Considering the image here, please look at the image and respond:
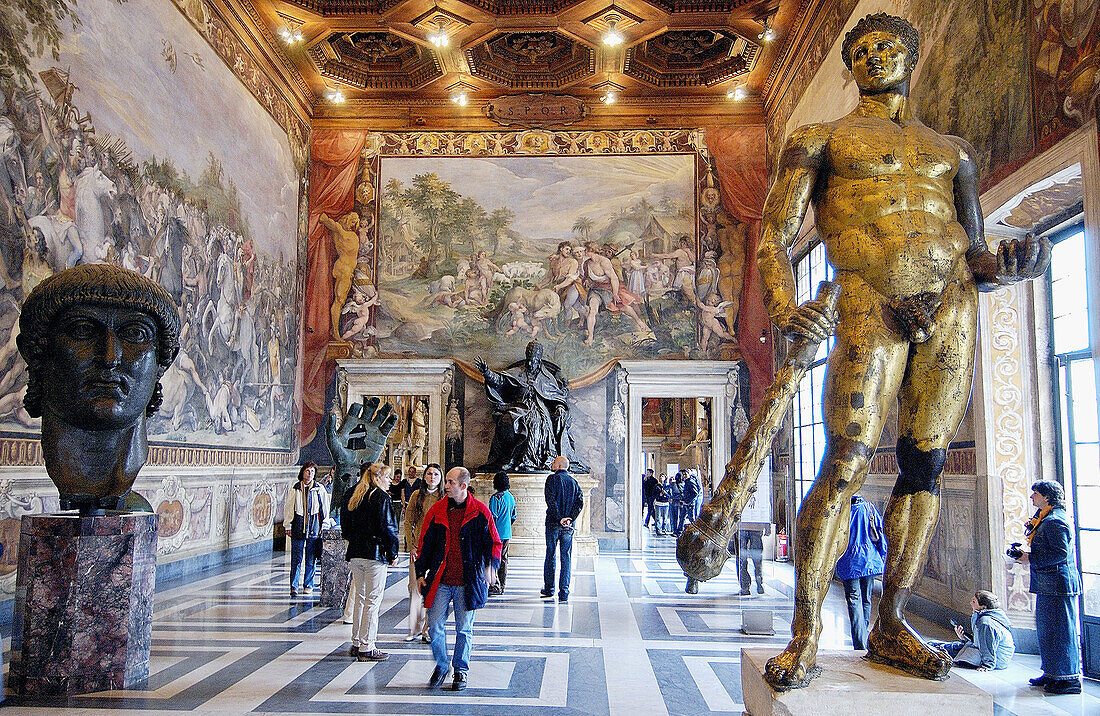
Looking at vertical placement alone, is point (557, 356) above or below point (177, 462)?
above

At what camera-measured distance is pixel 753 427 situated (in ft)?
10.4

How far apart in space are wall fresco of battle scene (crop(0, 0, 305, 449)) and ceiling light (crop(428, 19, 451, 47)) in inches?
134

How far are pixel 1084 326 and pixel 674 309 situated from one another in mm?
10106

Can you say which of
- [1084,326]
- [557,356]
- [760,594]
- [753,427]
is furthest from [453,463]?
[753,427]

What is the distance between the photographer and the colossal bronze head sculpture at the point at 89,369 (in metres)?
5.28

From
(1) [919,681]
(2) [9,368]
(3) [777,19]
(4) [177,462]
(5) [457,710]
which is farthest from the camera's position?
(3) [777,19]

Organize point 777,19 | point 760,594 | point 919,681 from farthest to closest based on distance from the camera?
1. point 777,19
2. point 760,594
3. point 919,681

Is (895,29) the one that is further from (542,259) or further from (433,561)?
(542,259)

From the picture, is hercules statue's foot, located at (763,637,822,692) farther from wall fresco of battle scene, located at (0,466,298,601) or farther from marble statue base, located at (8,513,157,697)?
wall fresco of battle scene, located at (0,466,298,601)

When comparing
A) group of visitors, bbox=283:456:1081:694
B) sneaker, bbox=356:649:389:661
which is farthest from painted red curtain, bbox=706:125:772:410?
sneaker, bbox=356:649:389:661

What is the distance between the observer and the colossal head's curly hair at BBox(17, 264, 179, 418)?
5.26 m

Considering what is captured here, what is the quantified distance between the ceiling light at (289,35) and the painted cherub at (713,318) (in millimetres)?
9673

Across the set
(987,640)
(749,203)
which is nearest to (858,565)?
(987,640)

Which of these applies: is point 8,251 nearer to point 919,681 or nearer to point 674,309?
point 919,681
